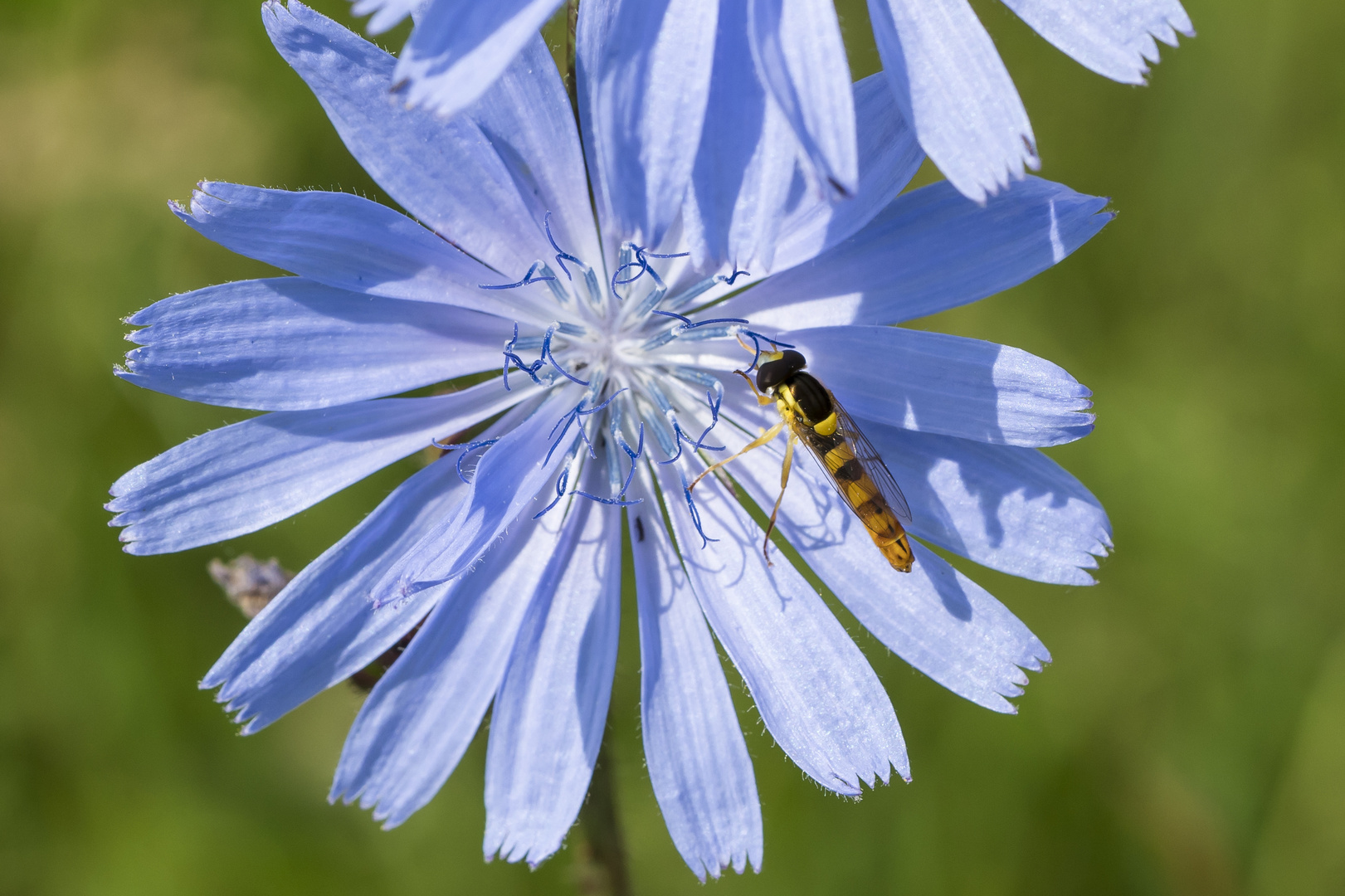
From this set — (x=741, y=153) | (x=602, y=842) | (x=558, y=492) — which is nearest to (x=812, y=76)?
(x=741, y=153)

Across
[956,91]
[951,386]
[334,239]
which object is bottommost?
[951,386]

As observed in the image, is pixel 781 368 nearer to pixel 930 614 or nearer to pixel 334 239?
pixel 930 614

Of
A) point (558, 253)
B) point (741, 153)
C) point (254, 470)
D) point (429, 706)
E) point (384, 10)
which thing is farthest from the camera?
point (558, 253)

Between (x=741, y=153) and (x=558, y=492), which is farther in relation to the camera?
(x=558, y=492)

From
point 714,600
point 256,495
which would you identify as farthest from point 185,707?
point 714,600

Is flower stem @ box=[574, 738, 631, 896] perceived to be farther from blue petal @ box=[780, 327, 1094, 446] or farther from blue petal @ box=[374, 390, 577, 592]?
blue petal @ box=[780, 327, 1094, 446]

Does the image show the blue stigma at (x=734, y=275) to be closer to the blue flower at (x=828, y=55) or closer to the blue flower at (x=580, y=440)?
the blue flower at (x=580, y=440)

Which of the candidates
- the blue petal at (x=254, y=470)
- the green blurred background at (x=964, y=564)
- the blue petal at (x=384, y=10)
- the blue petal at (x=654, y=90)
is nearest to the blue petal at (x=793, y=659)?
the blue petal at (x=254, y=470)

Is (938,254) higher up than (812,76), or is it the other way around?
(812,76)
